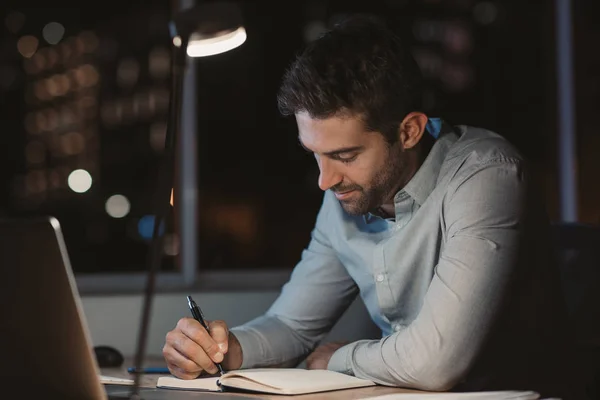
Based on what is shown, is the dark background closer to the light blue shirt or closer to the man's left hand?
the light blue shirt

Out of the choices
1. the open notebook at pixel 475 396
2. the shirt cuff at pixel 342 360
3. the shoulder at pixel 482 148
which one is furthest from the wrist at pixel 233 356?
the shoulder at pixel 482 148

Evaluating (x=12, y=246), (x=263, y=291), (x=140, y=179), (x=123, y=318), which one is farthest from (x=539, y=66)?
(x=12, y=246)

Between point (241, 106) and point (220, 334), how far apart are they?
1.54 m

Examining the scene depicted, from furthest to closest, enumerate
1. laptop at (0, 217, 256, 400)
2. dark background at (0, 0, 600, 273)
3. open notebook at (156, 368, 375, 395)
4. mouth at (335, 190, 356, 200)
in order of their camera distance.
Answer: dark background at (0, 0, 600, 273)
mouth at (335, 190, 356, 200)
open notebook at (156, 368, 375, 395)
laptop at (0, 217, 256, 400)

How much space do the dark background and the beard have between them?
1.20 metres

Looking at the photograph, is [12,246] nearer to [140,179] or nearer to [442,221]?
[442,221]

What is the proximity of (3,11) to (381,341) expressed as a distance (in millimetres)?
2096

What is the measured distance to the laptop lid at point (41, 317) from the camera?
1084 millimetres

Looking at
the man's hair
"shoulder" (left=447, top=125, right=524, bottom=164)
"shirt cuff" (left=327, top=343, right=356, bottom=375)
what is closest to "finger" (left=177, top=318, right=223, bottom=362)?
"shirt cuff" (left=327, top=343, right=356, bottom=375)

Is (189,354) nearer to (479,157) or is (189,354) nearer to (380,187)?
(380,187)

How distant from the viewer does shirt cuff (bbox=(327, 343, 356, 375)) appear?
67.1 inches

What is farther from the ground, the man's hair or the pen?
the man's hair

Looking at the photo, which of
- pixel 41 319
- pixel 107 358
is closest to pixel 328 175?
pixel 107 358

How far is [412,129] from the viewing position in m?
1.92
